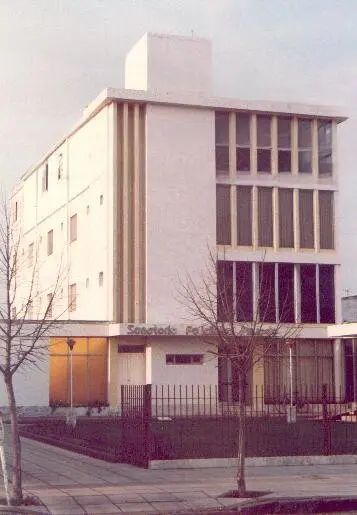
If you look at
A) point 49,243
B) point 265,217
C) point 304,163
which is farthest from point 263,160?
point 49,243

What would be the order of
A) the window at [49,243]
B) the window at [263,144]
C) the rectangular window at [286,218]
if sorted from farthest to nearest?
the window at [49,243], the window at [263,144], the rectangular window at [286,218]

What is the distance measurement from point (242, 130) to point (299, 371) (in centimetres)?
1308

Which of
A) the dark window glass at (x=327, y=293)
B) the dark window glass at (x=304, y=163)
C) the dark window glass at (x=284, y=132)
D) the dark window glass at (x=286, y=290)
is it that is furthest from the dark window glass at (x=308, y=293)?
the dark window glass at (x=284, y=132)

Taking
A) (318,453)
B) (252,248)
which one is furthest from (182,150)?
(318,453)

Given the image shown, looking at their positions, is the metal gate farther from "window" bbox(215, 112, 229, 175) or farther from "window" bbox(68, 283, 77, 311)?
"window" bbox(68, 283, 77, 311)

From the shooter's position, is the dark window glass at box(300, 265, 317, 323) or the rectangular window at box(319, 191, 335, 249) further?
the rectangular window at box(319, 191, 335, 249)

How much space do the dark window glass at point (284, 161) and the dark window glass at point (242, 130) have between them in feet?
6.32

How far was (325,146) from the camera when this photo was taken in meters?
54.7

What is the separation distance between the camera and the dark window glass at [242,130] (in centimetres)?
5334

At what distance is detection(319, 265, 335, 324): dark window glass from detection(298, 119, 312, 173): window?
544 cm

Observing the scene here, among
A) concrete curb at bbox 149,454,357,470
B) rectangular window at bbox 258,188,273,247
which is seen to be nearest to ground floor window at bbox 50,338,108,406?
rectangular window at bbox 258,188,273,247

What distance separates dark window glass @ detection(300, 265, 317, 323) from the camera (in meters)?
53.3

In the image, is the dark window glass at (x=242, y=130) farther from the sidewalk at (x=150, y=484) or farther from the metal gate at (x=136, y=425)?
the sidewalk at (x=150, y=484)

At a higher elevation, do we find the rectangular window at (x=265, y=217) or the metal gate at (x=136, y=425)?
the rectangular window at (x=265, y=217)
